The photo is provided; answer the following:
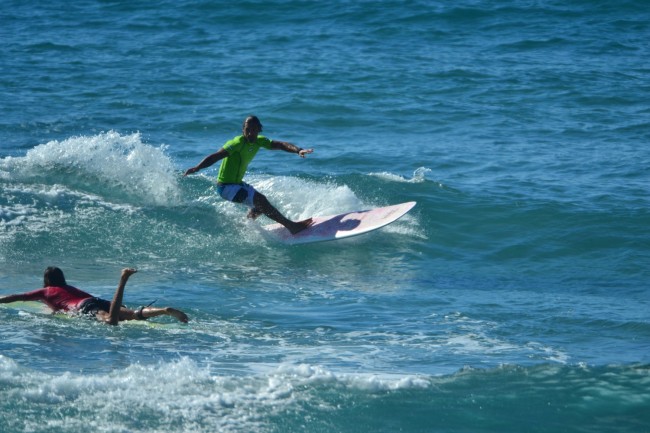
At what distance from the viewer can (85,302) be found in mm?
9602

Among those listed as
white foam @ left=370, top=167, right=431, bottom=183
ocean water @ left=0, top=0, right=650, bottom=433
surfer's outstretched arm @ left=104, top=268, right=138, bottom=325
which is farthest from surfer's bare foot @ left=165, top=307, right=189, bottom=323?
white foam @ left=370, top=167, right=431, bottom=183

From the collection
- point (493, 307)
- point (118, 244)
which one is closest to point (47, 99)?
point (118, 244)

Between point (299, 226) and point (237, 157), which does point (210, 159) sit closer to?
point (237, 157)

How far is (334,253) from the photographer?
1312 centimetres

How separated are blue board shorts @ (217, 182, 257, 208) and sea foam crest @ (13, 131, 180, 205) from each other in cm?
241

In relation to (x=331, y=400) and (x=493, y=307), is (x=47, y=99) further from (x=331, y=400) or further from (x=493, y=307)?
(x=331, y=400)

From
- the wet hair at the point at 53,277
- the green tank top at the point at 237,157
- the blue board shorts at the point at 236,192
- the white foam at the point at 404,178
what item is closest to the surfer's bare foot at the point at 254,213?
the blue board shorts at the point at 236,192

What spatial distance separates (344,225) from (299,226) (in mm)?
606

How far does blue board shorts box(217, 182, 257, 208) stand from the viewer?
42.1 ft

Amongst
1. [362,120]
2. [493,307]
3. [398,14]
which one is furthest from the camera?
[398,14]

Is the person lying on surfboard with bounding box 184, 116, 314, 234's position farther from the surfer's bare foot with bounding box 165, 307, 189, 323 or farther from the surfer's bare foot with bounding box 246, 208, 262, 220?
the surfer's bare foot with bounding box 165, 307, 189, 323

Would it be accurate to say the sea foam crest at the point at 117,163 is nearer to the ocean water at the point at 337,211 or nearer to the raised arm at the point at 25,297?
the ocean water at the point at 337,211

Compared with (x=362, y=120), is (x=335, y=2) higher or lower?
higher

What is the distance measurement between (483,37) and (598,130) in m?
6.77
